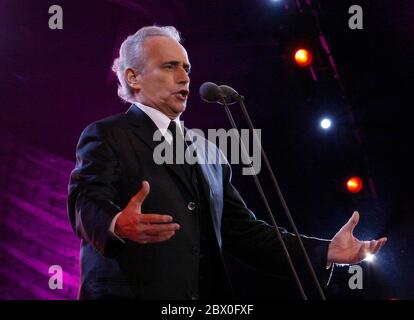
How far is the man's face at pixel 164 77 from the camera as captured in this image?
2062 mm

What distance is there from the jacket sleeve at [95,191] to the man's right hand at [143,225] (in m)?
0.06

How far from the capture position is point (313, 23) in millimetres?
3439

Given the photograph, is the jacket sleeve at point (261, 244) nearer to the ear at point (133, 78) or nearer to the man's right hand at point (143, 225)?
the ear at point (133, 78)

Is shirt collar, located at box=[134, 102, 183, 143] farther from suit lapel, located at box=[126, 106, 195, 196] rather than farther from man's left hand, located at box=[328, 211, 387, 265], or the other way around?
man's left hand, located at box=[328, 211, 387, 265]

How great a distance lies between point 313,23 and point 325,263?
185cm

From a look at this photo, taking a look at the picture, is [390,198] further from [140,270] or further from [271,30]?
[140,270]

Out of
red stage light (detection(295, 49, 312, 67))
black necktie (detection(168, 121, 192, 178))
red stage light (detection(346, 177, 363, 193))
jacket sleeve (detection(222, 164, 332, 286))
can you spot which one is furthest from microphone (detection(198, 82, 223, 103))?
red stage light (detection(346, 177, 363, 193))

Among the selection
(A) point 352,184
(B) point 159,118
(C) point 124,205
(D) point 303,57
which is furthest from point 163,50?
(A) point 352,184

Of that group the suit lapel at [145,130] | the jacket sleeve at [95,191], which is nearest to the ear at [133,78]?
the suit lapel at [145,130]

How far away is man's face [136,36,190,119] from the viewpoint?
6.77ft

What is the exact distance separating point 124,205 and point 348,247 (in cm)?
67

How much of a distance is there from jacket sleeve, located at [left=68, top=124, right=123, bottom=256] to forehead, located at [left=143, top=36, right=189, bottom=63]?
1.21ft

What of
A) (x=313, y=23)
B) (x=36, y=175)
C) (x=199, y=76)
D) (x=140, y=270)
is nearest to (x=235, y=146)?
(x=199, y=76)

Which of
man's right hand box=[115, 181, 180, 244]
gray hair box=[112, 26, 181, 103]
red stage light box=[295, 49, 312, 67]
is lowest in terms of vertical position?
man's right hand box=[115, 181, 180, 244]
